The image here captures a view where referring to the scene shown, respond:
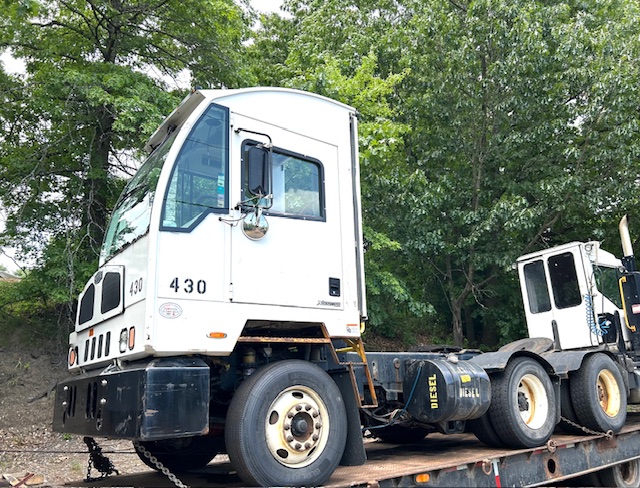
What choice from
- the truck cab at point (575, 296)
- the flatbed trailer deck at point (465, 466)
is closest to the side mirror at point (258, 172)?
the flatbed trailer deck at point (465, 466)

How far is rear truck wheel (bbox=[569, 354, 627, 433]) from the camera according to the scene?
662 cm

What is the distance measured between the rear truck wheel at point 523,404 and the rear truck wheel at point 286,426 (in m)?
1.99

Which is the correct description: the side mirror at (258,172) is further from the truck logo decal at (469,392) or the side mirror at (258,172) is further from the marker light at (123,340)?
the truck logo decal at (469,392)

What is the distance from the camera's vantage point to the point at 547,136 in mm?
13750

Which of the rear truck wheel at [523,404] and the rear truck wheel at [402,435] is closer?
the rear truck wheel at [523,404]

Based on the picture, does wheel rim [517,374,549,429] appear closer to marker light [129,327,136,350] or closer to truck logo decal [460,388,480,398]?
truck logo decal [460,388,480,398]

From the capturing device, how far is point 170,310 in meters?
4.13

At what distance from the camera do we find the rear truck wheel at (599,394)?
A: 662cm

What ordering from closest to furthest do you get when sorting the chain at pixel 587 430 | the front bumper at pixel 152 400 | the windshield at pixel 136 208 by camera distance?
the front bumper at pixel 152 400
the windshield at pixel 136 208
the chain at pixel 587 430

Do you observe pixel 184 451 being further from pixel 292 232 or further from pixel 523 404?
pixel 523 404

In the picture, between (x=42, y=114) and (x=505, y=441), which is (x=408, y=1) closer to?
(x=42, y=114)

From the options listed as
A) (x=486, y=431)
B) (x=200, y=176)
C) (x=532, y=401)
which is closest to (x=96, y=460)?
(x=200, y=176)

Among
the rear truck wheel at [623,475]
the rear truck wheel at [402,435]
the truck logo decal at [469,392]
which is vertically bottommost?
the rear truck wheel at [623,475]

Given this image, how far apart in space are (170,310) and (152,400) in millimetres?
644
